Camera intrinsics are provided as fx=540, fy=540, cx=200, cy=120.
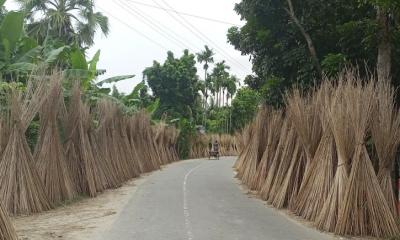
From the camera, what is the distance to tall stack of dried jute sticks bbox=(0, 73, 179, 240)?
34.6ft

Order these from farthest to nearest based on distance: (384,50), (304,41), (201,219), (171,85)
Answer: (171,85) < (304,41) < (201,219) < (384,50)

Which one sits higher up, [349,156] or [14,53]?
[14,53]

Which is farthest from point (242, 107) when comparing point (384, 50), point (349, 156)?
point (349, 156)

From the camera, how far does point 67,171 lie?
41.8ft

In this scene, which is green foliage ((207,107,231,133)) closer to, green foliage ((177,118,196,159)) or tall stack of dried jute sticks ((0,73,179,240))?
green foliage ((177,118,196,159))

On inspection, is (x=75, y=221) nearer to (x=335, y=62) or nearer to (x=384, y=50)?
(x=335, y=62)

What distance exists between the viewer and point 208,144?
47.1 meters

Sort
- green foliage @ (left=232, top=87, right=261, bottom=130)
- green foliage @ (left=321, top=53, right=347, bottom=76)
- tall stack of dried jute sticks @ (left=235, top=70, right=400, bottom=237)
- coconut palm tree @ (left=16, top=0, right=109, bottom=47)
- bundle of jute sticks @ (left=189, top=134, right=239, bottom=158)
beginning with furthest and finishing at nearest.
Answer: green foliage @ (left=232, top=87, right=261, bottom=130) < bundle of jute sticks @ (left=189, top=134, right=239, bottom=158) < coconut palm tree @ (left=16, top=0, right=109, bottom=47) < green foliage @ (left=321, top=53, right=347, bottom=76) < tall stack of dried jute sticks @ (left=235, top=70, right=400, bottom=237)

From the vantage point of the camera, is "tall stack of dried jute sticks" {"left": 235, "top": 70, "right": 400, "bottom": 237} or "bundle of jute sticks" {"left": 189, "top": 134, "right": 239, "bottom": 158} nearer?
"tall stack of dried jute sticks" {"left": 235, "top": 70, "right": 400, "bottom": 237}

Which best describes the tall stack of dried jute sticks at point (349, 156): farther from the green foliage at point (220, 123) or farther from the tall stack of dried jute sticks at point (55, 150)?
the green foliage at point (220, 123)

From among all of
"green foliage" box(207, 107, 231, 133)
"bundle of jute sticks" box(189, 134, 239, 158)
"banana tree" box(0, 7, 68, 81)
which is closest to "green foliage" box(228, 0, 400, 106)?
"banana tree" box(0, 7, 68, 81)

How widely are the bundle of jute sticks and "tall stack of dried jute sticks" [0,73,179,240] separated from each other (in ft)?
79.3

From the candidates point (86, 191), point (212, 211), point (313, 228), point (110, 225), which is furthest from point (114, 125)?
point (313, 228)

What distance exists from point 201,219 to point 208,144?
121ft
